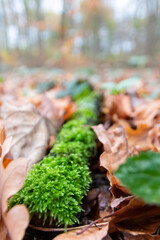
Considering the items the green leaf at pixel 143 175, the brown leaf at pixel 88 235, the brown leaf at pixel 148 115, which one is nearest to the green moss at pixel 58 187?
the brown leaf at pixel 88 235

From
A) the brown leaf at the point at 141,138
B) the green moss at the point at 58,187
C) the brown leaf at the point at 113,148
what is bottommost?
the brown leaf at the point at 141,138

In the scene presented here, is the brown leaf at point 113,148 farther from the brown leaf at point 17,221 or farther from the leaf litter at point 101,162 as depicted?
the brown leaf at point 17,221

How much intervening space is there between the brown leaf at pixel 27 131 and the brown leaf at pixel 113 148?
0.35m

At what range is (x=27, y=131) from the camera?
1.13 metres

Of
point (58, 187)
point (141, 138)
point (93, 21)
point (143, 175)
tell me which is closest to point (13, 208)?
point (58, 187)

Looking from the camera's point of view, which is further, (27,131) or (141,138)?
(141,138)

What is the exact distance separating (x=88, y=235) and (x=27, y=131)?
2.26 ft

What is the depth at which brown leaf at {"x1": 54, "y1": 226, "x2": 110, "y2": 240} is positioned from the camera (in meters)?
0.60

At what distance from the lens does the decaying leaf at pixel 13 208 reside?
0.52 m

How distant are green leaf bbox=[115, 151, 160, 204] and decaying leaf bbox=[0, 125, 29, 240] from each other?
29cm

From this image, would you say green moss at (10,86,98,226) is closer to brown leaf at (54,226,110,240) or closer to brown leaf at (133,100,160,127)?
brown leaf at (54,226,110,240)

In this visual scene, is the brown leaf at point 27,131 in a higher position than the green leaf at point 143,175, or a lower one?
lower

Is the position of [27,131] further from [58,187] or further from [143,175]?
[143,175]

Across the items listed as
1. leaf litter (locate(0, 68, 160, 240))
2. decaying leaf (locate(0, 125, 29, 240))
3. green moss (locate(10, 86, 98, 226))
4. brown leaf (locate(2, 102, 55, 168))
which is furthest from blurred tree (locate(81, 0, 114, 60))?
decaying leaf (locate(0, 125, 29, 240))
